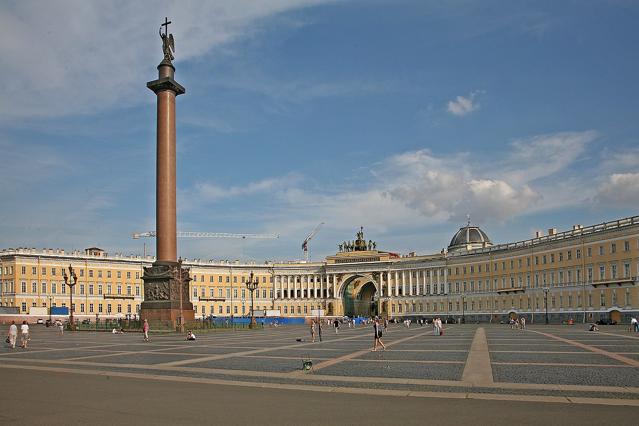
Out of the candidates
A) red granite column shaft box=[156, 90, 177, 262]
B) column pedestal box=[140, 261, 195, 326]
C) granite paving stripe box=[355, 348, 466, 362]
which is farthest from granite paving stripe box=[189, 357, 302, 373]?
red granite column shaft box=[156, 90, 177, 262]

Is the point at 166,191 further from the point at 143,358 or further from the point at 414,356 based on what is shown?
the point at 414,356

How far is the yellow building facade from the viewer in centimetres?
8881

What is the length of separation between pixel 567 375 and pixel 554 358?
751cm

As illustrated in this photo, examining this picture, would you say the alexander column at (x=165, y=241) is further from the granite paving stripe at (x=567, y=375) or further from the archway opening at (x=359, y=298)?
the archway opening at (x=359, y=298)

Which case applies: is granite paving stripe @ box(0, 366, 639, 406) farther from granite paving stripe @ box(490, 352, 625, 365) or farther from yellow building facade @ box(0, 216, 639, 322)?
yellow building facade @ box(0, 216, 639, 322)

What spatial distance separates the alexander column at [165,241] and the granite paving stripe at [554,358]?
3217 cm

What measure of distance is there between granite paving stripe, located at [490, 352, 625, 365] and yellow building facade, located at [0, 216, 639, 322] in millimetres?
55853

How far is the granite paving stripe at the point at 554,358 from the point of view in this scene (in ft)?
90.4

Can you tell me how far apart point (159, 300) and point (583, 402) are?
4604 cm

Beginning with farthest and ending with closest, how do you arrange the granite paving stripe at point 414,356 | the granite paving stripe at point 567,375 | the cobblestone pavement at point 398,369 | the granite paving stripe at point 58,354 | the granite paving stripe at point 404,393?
the granite paving stripe at point 58,354, the granite paving stripe at point 414,356, the granite paving stripe at point 567,375, the cobblestone pavement at point 398,369, the granite paving stripe at point 404,393

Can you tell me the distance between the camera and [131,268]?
134000 millimetres

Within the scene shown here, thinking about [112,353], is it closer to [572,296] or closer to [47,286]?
[572,296]

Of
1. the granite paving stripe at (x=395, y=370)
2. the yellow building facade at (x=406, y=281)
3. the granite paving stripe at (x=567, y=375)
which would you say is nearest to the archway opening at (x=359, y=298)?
the yellow building facade at (x=406, y=281)

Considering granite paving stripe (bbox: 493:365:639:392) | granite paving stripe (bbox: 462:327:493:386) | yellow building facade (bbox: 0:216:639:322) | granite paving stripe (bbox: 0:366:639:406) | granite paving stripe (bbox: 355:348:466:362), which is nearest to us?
granite paving stripe (bbox: 0:366:639:406)
